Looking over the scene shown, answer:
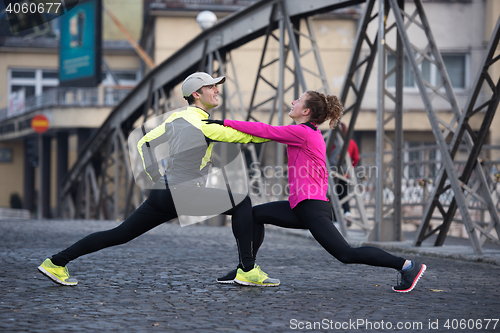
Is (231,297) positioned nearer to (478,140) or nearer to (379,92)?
(478,140)

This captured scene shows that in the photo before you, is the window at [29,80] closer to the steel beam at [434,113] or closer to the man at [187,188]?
the steel beam at [434,113]

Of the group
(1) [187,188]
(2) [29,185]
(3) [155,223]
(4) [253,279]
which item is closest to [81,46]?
(2) [29,185]

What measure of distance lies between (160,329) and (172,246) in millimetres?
5399

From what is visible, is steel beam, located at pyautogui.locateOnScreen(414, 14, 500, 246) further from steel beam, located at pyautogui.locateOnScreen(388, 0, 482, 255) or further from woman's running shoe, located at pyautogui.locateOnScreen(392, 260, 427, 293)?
woman's running shoe, located at pyautogui.locateOnScreen(392, 260, 427, 293)

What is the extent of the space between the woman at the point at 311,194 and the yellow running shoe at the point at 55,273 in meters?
1.33

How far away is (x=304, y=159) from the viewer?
17.4ft

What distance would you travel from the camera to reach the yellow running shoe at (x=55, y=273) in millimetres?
5398

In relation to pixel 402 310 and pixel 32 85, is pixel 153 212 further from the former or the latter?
pixel 32 85

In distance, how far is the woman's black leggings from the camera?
516cm

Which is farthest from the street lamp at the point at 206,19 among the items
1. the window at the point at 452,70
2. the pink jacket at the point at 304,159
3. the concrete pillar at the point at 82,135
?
the concrete pillar at the point at 82,135

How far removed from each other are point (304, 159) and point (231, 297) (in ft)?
3.87

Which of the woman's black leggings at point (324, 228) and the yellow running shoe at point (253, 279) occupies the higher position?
the woman's black leggings at point (324, 228)

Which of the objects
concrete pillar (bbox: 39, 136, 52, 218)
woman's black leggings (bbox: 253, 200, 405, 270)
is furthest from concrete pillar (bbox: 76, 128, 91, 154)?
woman's black leggings (bbox: 253, 200, 405, 270)

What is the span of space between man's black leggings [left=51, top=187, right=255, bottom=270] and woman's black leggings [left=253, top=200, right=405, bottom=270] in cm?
16
